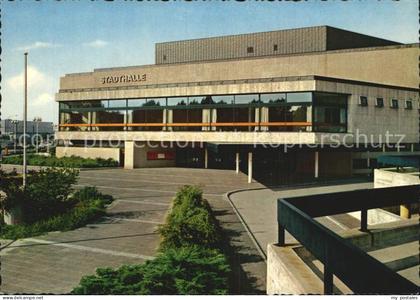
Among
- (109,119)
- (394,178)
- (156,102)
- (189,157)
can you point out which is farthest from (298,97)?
(109,119)

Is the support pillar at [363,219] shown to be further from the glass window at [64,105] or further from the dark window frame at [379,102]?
the glass window at [64,105]

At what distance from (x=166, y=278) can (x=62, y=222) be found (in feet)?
28.4

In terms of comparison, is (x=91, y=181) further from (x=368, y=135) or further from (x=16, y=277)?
(x=368, y=135)

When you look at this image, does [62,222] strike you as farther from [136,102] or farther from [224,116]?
[136,102]

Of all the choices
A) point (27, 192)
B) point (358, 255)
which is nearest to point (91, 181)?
point (27, 192)

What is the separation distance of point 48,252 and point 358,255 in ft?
30.9

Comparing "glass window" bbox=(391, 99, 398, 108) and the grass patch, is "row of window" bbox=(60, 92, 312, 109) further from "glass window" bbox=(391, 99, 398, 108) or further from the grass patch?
the grass patch

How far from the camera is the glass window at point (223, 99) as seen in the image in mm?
31462

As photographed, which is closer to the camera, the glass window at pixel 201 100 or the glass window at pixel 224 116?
the glass window at pixel 224 116

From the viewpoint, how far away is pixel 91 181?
2648 cm

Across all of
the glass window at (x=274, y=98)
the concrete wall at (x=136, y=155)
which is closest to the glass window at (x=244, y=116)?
the glass window at (x=274, y=98)

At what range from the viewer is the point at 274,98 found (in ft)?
96.1

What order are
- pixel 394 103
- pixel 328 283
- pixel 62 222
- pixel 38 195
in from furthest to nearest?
pixel 394 103 → pixel 38 195 → pixel 62 222 → pixel 328 283

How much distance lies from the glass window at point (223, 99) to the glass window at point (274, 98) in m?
2.98
